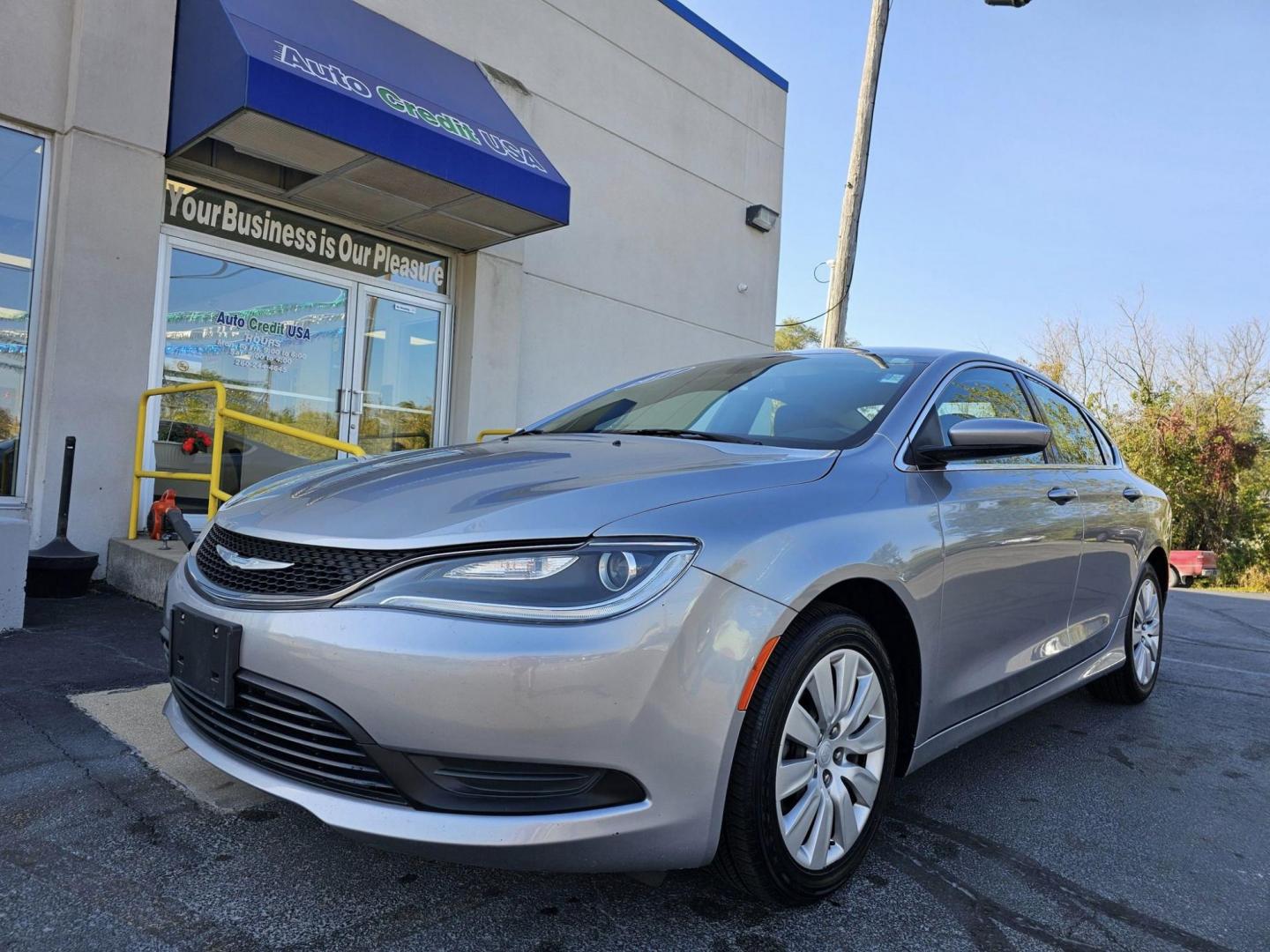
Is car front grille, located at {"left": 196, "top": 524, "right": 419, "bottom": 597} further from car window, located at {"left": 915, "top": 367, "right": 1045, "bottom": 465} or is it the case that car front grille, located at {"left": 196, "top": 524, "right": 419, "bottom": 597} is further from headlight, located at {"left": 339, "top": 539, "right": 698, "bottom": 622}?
car window, located at {"left": 915, "top": 367, "right": 1045, "bottom": 465}

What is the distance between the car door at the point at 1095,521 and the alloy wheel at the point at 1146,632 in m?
0.27

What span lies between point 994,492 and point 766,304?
993 centimetres

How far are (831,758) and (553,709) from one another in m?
0.79

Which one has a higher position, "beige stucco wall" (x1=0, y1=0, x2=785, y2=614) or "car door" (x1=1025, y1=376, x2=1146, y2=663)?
"beige stucco wall" (x1=0, y1=0, x2=785, y2=614)

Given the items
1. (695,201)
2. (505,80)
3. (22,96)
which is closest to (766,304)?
(695,201)

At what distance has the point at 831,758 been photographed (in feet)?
6.92

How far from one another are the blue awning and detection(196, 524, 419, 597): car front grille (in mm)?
4113

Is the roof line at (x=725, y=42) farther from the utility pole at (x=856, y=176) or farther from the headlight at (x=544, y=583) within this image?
the headlight at (x=544, y=583)

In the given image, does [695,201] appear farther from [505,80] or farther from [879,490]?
[879,490]

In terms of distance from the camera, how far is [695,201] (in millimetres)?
11070

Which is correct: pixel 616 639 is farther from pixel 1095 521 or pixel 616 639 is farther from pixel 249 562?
pixel 1095 521

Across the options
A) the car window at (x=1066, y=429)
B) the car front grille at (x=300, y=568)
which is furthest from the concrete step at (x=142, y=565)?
the car window at (x=1066, y=429)

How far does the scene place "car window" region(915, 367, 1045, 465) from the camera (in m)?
2.83

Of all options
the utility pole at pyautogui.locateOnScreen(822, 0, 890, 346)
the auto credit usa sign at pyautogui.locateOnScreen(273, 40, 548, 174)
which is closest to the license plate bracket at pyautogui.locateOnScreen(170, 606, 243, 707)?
the auto credit usa sign at pyautogui.locateOnScreen(273, 40, 548, 174)
